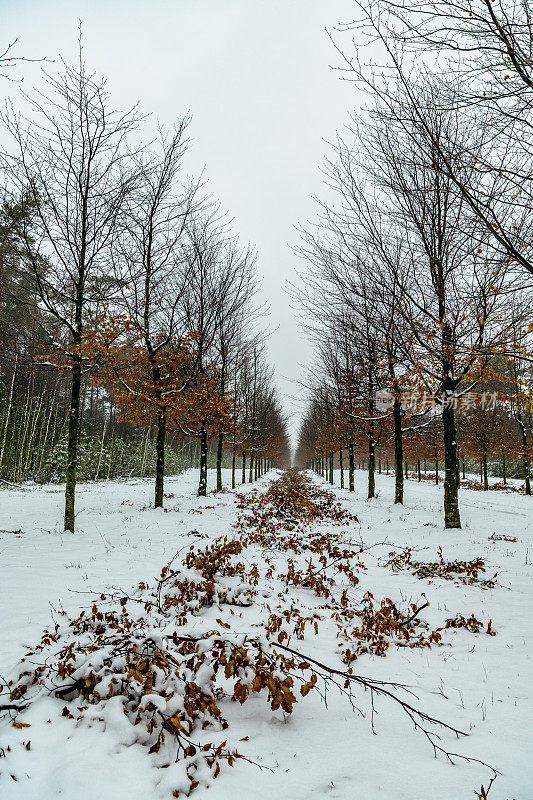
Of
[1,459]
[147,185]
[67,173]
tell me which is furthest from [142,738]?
[1,459]

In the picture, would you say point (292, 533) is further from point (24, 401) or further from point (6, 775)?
point (24, 401)

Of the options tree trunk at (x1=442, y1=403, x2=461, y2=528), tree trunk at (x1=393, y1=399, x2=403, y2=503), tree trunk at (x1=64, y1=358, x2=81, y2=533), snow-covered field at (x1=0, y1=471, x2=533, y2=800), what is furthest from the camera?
tree trunk at (x1=393, y1=399, x2=403, y2=503)

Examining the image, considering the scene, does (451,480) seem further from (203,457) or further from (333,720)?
(203,457)

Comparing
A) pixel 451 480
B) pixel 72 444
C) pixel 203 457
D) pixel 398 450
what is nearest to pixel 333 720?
pixel 72 444

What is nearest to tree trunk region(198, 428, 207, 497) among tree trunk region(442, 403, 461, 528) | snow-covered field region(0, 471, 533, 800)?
snow-covered field region(0, 471, 533, 800)

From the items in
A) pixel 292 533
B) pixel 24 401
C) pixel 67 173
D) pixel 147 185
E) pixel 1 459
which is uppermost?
pixel 147 185

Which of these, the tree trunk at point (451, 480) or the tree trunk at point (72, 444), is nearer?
the tree trunk at point (72, 444)

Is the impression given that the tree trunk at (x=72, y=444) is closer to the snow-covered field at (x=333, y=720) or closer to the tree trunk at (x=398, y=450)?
the snow-covered field at (x=333, y=720)

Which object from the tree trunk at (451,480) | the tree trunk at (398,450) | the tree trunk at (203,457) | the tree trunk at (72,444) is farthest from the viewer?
the tree trunk at (203,457)

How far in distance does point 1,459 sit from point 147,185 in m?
16.1

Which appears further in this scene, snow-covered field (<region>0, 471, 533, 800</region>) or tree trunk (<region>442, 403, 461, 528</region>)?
tree trunk (<region>442, 403, 461, 528</region>)

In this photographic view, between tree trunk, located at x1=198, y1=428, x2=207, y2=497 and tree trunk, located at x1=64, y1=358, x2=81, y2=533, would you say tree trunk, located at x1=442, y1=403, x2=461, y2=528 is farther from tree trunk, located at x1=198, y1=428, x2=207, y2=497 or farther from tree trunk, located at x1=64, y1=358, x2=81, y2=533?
tree trunk, located at x1=198, y1=428, x2=207, y2=497

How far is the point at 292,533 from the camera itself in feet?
29.2

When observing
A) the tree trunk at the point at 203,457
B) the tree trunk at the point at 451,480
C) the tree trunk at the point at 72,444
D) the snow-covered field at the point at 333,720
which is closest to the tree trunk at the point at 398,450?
the tree trunk at the point at 451,480
